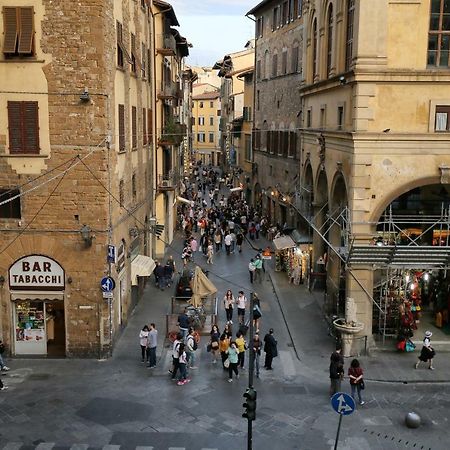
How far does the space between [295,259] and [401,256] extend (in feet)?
37.1

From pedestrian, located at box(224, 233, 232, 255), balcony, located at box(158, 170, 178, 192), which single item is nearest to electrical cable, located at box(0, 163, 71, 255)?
balcony, located at box(158, 170, 178, 192)

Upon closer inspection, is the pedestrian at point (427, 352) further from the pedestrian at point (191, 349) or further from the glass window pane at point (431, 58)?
the glass window pane at point (431, 58)

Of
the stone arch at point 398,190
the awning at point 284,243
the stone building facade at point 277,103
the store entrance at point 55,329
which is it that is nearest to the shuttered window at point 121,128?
the store entrance at point 55,329

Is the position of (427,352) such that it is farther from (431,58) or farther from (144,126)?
(144,126)

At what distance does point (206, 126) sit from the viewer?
380 feet

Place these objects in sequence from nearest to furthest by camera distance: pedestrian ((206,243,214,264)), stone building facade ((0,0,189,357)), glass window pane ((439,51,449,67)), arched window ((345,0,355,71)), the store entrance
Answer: stone building facade ((0,0,189,357)) < glass window pane ((439,51,449,67)) < the store entrance < arched window ((345,0,355,71)) < pedestrian ((206,243,214,264))

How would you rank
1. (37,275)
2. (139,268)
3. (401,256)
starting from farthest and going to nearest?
(139,268) → (37,275) → (401,256)

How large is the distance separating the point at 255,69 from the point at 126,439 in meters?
40.5

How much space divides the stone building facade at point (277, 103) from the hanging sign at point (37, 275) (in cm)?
1842

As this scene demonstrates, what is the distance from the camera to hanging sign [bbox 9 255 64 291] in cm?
2014

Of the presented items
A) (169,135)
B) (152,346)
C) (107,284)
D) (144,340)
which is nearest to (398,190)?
(152,346)

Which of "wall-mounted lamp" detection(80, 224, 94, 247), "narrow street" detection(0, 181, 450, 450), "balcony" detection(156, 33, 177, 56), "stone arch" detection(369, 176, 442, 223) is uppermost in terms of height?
"balcony" detection(156, 33, 177, 56)

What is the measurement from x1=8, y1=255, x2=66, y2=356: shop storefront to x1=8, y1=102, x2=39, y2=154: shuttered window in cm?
353

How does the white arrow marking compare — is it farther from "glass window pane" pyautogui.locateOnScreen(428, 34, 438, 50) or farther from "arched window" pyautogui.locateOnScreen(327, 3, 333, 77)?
"arched window" pyautogui.locateOnScreen(327, 3, 333, 77)
